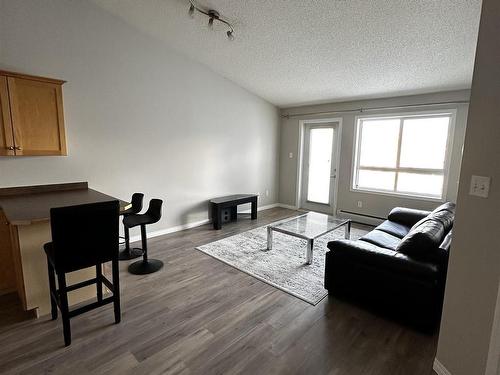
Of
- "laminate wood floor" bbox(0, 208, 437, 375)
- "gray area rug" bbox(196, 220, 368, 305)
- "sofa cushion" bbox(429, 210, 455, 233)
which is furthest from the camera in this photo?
"gray area rug" bbox(196, 220, 368, 305)

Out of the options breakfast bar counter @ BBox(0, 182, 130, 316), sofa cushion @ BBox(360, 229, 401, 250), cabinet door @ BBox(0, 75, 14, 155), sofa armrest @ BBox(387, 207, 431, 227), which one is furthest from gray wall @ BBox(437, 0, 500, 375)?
cabinet door @ BBox(0, 75, 14, 155)

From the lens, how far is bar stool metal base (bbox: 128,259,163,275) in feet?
9.93

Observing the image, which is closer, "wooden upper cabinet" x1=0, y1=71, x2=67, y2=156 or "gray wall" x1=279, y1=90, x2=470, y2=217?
"wooden upper cabinet" x1=0, y1=71, x2=67, y2=156

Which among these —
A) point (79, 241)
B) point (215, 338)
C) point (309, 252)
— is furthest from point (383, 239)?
Result: point (79, 241)

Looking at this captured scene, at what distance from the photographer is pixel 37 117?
2.77m

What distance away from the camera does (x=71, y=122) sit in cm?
324

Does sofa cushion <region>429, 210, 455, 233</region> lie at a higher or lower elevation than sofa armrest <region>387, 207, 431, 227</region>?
higher

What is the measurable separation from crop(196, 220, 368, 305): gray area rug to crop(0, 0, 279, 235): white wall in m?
1.13

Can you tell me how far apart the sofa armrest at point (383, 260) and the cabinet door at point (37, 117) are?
3.09 m

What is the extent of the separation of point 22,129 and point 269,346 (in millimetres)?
3069

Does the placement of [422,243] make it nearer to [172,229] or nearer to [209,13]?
[209,13]

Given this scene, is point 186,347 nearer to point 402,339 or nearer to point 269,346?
point 269,346

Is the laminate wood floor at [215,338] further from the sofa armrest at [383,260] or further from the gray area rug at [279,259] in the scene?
the sofa armrest at [383,260]

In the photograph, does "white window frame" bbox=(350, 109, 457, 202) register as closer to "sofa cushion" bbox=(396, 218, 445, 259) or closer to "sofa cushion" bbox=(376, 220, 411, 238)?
"sofa cushion" bbox=(376, 220, 411, 238)
